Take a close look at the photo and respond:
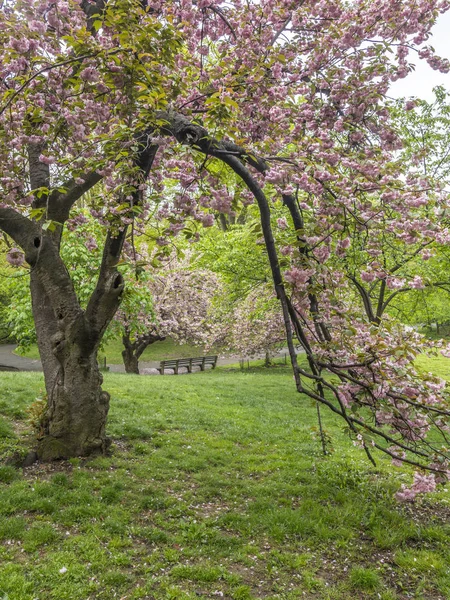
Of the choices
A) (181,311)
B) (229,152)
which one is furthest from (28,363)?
(229,152)

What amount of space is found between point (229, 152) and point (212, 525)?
4.33m

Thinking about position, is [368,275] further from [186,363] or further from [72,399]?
[186,363]

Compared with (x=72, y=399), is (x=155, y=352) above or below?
below

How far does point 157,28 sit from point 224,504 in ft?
18.5

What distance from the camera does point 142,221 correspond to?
18.5 ft

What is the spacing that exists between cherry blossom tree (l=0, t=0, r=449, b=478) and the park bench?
51.4ft

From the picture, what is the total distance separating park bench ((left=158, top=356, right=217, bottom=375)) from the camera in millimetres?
21953

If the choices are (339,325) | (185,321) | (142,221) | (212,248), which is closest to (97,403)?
(142,221)

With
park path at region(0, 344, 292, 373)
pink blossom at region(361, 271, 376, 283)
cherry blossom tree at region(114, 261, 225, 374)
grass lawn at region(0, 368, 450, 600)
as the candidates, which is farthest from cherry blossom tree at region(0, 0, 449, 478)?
park path at region(0, 344, 292, 373)

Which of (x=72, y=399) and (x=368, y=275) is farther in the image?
(x=72, y=399)

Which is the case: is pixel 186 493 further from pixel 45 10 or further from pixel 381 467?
pixel 45 10

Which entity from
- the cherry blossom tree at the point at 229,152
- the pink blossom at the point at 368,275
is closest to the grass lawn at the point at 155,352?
the cherry blossom tree at the point at 229,152

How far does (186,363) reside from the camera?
22.9 m

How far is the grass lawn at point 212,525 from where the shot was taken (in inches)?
153
